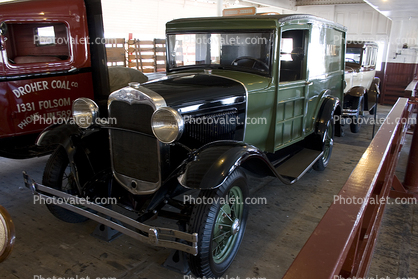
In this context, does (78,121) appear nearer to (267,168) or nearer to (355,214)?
(267,168)

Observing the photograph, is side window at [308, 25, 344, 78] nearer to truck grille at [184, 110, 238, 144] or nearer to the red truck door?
truck grille at [184, 110, 238, 144]

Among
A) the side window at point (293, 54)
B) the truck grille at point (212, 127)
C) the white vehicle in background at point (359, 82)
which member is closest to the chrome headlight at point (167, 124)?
the truck grille at point (212, 127)

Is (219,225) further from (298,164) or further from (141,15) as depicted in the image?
(141,15)

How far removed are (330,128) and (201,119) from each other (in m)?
2.59

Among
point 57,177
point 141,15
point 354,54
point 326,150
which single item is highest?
point 141,15

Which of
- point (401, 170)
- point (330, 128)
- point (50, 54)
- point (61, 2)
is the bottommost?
point (401, 170)

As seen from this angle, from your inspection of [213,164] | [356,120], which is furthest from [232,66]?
[356,120]

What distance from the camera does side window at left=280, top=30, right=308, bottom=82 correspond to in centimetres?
359

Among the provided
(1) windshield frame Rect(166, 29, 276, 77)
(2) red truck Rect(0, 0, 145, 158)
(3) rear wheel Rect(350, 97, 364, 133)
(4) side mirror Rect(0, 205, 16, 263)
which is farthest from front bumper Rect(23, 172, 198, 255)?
(3) rear wheel Rect(350, 97, 364, 133)

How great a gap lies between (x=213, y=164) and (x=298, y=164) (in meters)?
1.77

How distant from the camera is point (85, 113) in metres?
2.74

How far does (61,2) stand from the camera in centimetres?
415

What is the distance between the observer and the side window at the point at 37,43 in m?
4.27

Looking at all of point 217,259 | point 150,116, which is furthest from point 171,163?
point 217,259
